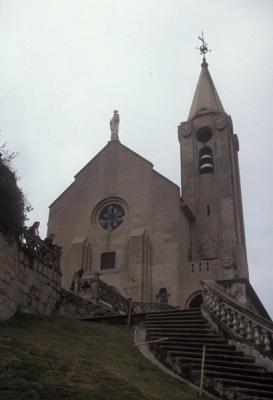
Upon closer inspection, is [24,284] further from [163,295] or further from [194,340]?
[163,295]

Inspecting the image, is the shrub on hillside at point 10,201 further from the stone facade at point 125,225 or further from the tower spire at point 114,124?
the tower spire at point 114,124

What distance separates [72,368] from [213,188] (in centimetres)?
2834

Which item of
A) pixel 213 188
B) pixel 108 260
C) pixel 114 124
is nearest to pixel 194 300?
pixel 108 260

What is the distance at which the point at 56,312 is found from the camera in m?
17.0

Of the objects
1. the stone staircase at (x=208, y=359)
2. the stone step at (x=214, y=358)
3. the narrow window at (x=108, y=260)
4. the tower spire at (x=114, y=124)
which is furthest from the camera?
the tower spire at (x=114, y=124)

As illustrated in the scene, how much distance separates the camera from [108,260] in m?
32.5

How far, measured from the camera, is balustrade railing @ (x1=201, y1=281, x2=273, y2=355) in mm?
11673

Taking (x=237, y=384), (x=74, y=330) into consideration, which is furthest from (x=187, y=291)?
(x=237, y=384)

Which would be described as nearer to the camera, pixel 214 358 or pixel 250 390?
pixel 250 390

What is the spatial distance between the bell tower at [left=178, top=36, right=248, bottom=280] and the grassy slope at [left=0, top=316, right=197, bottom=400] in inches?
721

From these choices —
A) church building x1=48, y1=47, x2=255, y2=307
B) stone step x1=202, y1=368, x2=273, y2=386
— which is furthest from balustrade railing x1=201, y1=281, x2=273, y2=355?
church building x1=48, y1=47, x2=255, y2=307

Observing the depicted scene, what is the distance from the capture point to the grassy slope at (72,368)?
7473mm

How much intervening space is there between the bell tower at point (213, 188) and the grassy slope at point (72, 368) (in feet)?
60.0

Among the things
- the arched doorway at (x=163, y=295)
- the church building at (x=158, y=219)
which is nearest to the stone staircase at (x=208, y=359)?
the church building at (x=158, y=219)
